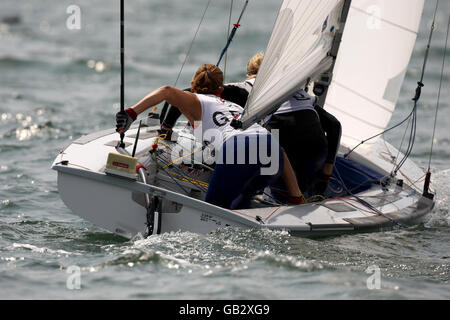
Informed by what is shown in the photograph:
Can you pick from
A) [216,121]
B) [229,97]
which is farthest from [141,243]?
[229,97]

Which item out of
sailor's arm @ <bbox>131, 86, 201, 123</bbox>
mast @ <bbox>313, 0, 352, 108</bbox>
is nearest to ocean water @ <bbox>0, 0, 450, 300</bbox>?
sailor's arm @ <bbox>131, 86, 201, 123</bbox>

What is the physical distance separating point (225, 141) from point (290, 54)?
0.81 metres

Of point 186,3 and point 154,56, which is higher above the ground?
point 186,3

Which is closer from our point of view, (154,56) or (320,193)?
(320,193)

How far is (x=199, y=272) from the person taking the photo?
3857 millimetres

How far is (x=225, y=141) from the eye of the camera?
4.25 meters

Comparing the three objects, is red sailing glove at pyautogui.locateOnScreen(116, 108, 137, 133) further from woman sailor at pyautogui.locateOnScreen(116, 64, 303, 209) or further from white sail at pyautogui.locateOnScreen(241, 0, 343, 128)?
white sail at pyautogui.locateOnScreen(241, 0, 343, 128)

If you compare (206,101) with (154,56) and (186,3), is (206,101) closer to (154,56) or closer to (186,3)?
(154,56)

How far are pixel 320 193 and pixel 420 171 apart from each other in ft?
4.20

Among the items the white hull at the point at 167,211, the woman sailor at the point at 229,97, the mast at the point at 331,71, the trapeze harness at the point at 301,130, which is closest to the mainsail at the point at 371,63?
the mast at the point at 331,71

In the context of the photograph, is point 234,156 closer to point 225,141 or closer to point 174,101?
point 225,141

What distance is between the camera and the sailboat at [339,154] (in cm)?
428
